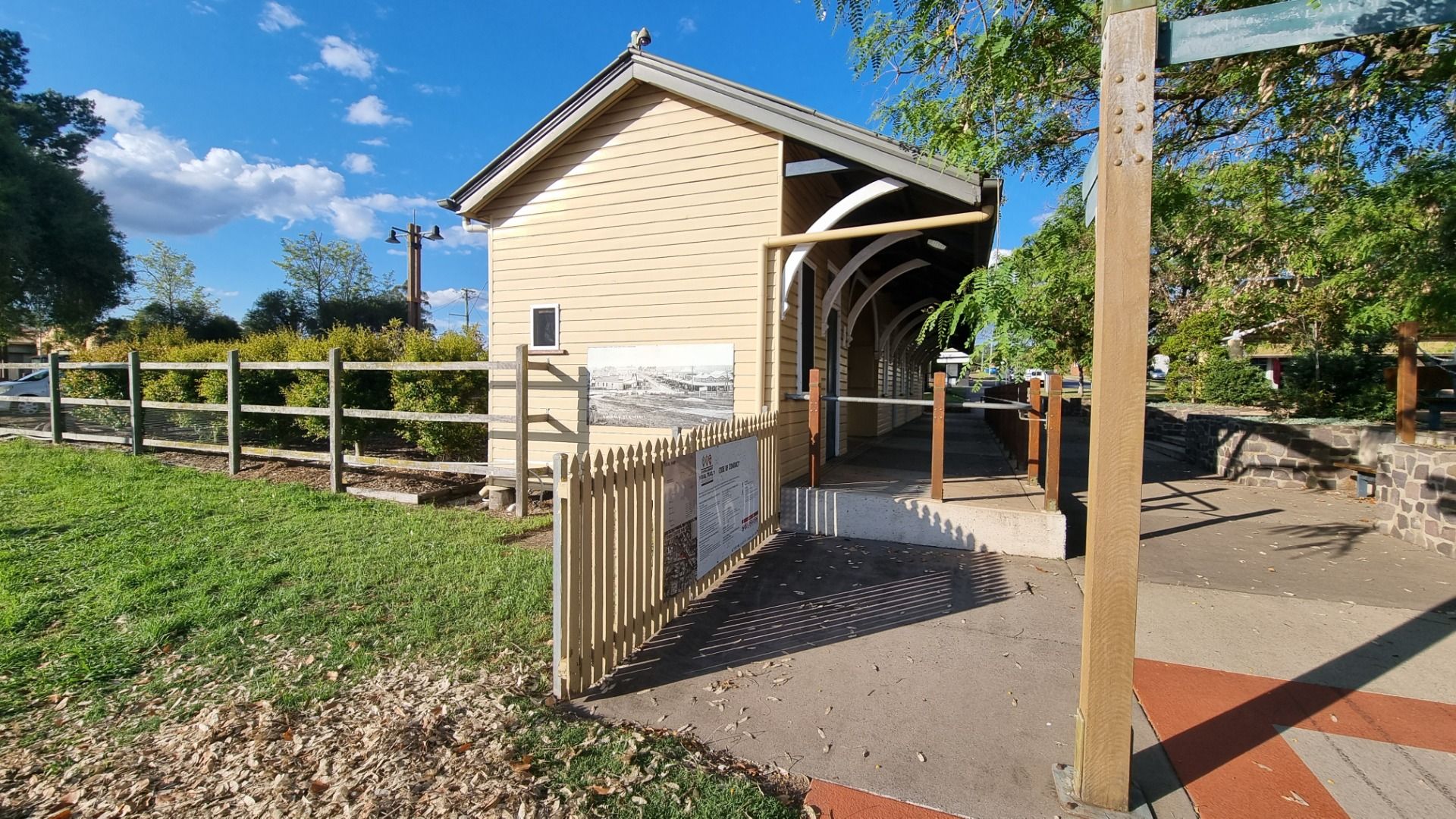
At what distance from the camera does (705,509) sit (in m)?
4.21

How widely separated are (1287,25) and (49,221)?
1621 inches

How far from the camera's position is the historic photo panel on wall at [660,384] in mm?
6613

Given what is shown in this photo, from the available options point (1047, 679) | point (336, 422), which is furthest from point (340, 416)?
point (1047, 679)

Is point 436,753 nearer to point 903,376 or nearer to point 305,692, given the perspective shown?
point 305,692

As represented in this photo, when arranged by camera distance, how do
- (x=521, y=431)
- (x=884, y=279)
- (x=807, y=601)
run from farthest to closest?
(x=884, y=279)
(x=521, y=431)
(x=807, y=601)

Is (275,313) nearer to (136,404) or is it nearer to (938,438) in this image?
(136,404)

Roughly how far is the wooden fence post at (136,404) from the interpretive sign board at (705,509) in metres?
10.2

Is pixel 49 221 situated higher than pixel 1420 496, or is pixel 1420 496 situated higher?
pixel 49 221

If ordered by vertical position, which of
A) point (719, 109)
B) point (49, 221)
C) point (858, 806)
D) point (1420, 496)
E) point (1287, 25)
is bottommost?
point (858, 806)

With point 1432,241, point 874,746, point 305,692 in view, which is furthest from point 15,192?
point 1432,241

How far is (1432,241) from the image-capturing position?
447 cm

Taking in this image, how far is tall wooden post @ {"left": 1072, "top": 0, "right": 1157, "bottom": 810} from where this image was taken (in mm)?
2104

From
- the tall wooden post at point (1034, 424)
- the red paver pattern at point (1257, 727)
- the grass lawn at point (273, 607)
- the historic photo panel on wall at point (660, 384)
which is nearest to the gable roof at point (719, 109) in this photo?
the tall wooden post at point (1034, 424)

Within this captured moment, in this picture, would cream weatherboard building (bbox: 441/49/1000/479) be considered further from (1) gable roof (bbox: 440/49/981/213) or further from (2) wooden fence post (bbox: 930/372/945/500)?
(2) wooden fence post (bbox: 930/372/945/500)
